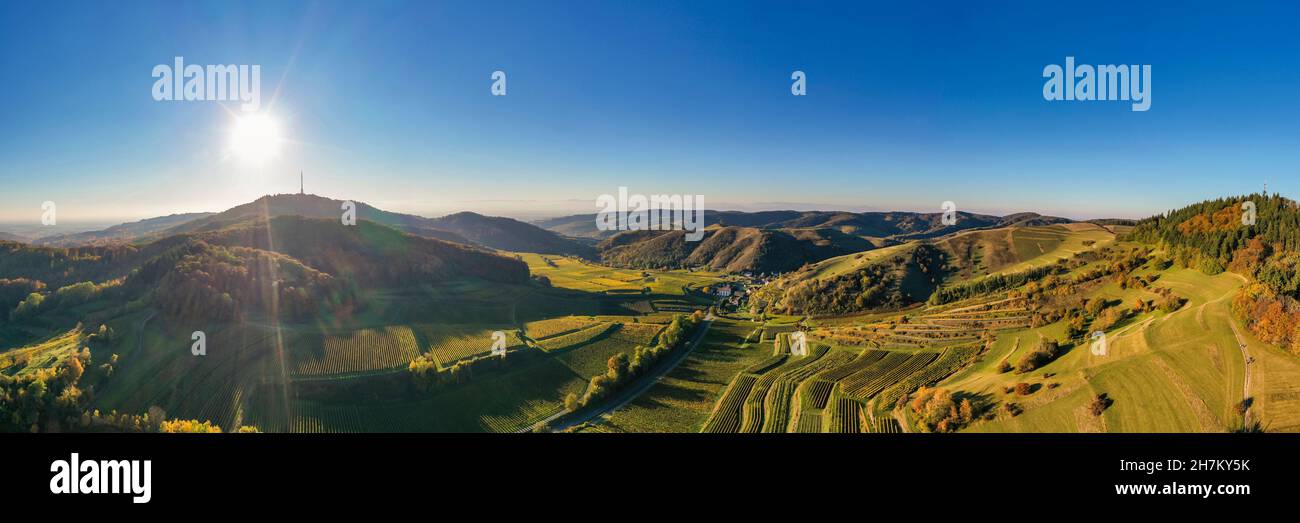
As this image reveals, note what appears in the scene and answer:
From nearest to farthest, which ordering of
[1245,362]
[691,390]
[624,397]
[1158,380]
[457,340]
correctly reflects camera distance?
[1245,362]
[1158,380]
[624,397]
[691,390]
[457,340]

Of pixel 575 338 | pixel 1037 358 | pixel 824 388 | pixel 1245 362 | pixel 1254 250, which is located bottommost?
pixel 824 388

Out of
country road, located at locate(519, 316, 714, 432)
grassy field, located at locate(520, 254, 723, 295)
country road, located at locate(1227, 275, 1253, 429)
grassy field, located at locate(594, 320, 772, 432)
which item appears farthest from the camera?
grassy field, located at locate(520, 254, 723, 295)

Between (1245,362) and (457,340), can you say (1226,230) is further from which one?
(457,340)

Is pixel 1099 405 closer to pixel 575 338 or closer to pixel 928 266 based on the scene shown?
pixel 575 338

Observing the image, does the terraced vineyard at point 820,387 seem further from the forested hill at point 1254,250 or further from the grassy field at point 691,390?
the forested hill at point 1254,250

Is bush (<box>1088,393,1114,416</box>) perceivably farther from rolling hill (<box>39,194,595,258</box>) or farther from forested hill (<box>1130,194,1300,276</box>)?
rolling hill (<box>39,194,595,258</box>)

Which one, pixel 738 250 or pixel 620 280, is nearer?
pixel 620 280

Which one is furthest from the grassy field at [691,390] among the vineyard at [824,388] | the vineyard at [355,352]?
the vineyard at [355,352]

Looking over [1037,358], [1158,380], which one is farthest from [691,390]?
[1158,380]

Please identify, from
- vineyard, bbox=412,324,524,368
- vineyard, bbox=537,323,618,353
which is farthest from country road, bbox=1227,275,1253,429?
vineyard, bbox=412,324,524,368

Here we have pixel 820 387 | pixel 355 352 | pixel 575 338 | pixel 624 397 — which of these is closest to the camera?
pixel 820 387

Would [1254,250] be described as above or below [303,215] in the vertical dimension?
below
